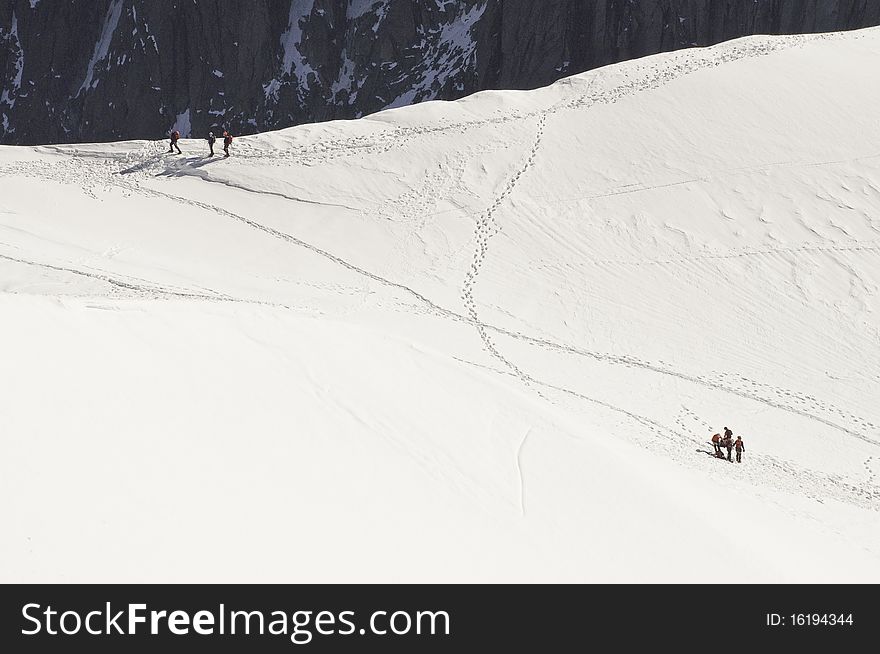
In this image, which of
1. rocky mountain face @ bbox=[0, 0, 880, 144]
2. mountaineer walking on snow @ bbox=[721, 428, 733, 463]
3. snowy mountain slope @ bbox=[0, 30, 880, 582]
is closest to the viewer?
snowy mountain slope @ bbox=[0, 30, 880, 582]

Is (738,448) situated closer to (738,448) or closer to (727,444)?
(738,448)

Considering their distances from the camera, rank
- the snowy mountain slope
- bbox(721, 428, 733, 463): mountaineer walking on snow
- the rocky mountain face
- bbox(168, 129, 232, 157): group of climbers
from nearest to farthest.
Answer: the snowy mountain slope → bbox(721, 428, 733, 463): mountaineer walking on snow → bbox(168, 129, 232, 157): group of climbers → the rocky mountain face

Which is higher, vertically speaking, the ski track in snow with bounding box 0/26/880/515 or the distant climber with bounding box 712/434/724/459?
the ski track in snow with bounding box 0/26/880/515

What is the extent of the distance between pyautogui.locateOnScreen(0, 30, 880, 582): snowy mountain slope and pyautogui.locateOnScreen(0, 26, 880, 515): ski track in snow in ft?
0.29

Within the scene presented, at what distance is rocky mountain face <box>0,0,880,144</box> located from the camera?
204ft

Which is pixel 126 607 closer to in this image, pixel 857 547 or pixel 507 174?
pixel 857 547

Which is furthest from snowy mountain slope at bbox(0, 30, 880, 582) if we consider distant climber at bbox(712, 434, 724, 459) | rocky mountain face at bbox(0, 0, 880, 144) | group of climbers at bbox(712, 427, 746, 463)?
rocky mountain face at bbox(0, 0, 880, 144)

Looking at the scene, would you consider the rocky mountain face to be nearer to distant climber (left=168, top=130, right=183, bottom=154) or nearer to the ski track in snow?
the ski track in snow

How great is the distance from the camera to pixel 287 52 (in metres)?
73.5

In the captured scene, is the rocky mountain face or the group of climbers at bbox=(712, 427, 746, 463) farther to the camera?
the rocky mountain face

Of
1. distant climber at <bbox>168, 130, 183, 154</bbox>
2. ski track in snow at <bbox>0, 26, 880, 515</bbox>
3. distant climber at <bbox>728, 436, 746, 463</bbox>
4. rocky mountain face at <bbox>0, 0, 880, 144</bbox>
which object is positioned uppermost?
rocky mountain face at <bbox>0, 0, 880, 144</bbox>

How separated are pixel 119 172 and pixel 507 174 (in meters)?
10.8

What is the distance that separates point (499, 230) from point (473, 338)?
4.61 meters

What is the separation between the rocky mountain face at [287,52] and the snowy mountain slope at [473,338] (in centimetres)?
3497
